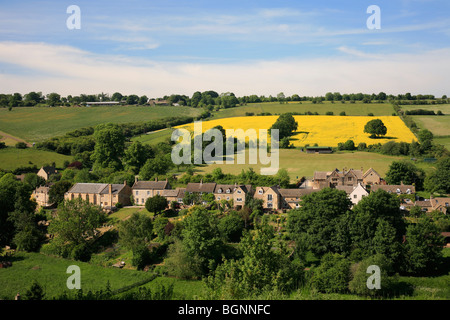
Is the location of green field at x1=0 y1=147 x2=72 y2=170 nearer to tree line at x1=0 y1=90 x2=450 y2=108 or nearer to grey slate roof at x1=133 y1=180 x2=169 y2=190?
grey slate roof at x1=133 y1=180 x2=169 y2=190

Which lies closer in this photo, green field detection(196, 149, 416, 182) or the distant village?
the distant village

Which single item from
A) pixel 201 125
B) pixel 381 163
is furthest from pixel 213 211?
pixel 201 125

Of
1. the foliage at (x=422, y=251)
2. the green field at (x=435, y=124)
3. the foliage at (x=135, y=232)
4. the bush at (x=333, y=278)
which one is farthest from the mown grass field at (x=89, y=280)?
the green field at (x=435, y=124)

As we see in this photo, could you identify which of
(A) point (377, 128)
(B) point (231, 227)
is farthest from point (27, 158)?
(A) point (377, 128)

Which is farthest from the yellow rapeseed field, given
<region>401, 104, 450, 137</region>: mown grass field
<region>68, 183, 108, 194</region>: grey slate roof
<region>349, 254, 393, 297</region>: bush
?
<region>349, 254, 393, 297</region>: bush

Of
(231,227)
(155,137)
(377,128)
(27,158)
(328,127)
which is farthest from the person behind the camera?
(328,127)

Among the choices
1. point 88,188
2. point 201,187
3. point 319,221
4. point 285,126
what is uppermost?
point 285,126

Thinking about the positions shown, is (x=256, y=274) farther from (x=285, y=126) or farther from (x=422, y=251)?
(x=285, y=126)
